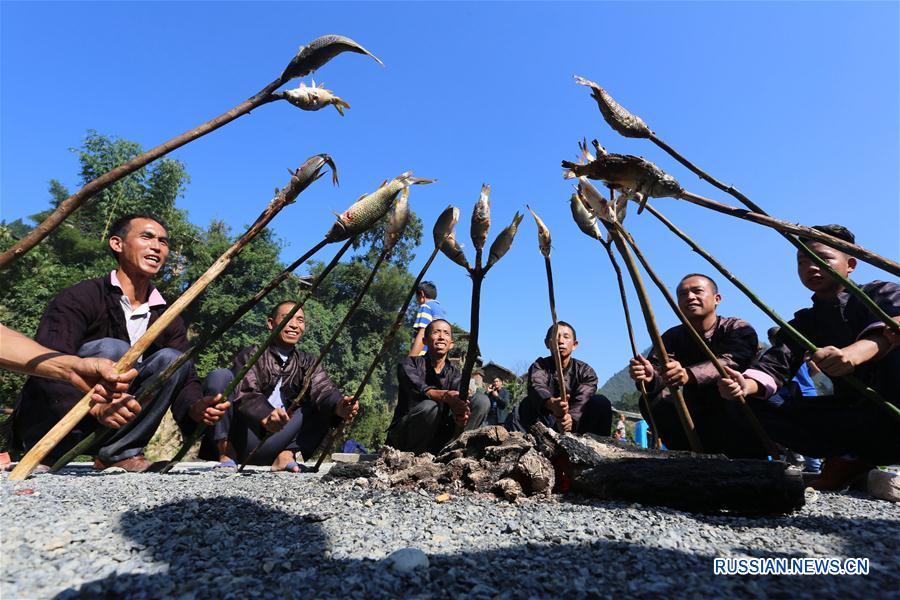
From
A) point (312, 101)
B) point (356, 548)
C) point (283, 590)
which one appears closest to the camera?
point (283, 590)

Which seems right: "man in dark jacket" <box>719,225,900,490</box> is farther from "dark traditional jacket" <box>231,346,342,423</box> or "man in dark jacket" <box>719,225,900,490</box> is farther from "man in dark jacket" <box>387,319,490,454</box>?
"dark traditional jacket" <box>231,346,342,423</box>

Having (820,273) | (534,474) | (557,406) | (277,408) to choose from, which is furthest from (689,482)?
(277,408)

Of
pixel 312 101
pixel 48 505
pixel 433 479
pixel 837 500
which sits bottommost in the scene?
pixel 48 505

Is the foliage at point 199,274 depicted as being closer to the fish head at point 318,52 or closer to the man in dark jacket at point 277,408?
the man in dark jacket at point 277,408

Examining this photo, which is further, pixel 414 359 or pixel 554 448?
pixel 414 359

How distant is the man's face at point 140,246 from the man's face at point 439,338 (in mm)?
2061

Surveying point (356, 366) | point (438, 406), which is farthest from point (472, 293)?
point (356, 366)

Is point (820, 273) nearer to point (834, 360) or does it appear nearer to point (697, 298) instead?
point (697, 298)

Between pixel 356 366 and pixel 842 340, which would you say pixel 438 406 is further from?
pixel 356 366

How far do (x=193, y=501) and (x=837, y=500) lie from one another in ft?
9.77

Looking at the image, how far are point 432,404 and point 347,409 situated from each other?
0.64 meters

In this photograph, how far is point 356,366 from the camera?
19953 millimetres

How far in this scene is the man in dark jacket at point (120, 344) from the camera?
2.74m

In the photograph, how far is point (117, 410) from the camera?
Result: 2262 mm
